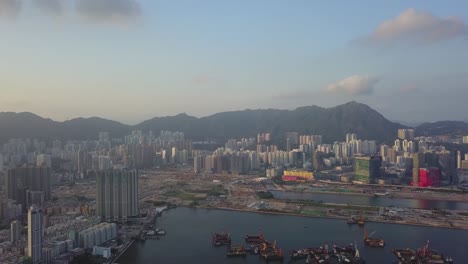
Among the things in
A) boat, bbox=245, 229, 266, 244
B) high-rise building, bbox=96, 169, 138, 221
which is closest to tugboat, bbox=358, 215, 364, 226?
boat, bbox=245, 229, 266, 244

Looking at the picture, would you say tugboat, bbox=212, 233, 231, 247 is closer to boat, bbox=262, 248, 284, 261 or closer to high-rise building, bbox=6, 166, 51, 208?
boat, bbox=262, 248, 284, 261

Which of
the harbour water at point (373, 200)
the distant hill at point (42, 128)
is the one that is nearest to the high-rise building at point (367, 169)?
the harbour water at point (373, 200)

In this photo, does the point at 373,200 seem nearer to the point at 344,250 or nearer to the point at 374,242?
the point at 374,242

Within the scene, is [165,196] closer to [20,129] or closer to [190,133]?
[20,129]

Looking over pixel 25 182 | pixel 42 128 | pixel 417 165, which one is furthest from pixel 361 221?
pixel 42 128

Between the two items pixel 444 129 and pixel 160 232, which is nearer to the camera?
pixel 160 232

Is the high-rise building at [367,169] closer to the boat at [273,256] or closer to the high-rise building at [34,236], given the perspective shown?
the boat at [273,256]
